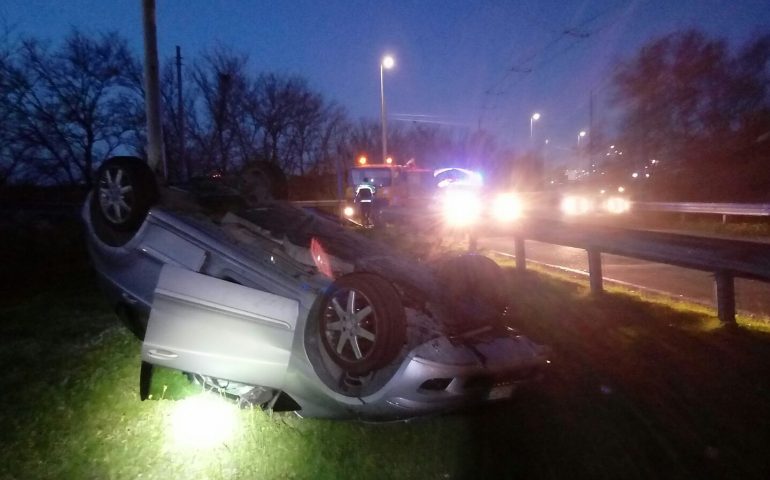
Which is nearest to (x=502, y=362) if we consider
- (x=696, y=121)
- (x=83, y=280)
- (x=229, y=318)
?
(x=229, y=318)

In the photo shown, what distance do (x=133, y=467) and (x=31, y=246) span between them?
1125cm

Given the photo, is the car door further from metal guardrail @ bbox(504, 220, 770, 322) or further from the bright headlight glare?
metal guardrail @ bbox(504, 220, 770, 322)

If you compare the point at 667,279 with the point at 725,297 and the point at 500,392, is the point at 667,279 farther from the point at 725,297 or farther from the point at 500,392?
the point at 500,392

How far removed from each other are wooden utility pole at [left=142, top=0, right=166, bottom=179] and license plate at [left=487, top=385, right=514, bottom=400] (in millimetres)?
7347

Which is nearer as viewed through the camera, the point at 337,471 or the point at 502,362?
the point at 337,471

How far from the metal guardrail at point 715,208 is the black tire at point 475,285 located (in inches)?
624

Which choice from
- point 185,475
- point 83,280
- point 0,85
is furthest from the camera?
point 0,85

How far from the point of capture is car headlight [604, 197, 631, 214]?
89.8 ft

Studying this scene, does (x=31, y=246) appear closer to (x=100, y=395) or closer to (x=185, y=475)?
(x=100, y=395)

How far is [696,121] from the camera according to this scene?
31359 millimetres

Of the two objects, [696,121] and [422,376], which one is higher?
[696,121]

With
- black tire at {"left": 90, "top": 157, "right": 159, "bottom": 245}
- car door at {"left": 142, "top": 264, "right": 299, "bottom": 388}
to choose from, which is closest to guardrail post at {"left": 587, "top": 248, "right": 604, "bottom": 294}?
car door at {"left": 142, "top": 264, "right": 299, "bottom": 388}

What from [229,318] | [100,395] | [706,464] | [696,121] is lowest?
[706,464]

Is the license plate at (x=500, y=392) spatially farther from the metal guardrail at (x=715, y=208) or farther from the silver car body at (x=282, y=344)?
the metal guardrail at (x=715, y=208)
